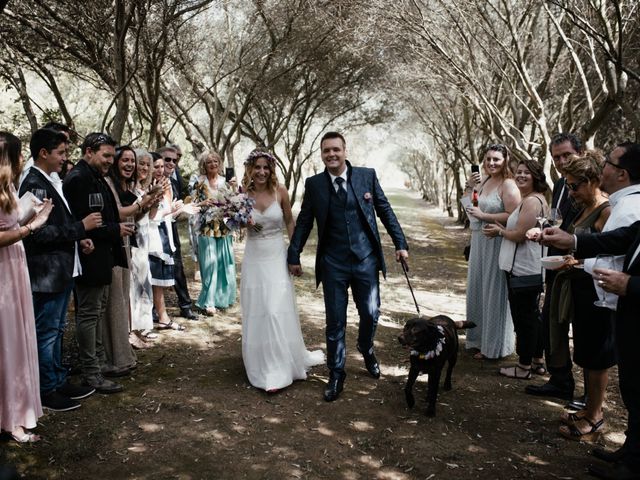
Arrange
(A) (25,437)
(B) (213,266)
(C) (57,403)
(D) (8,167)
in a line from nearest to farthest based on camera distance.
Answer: (D) (8,167), (A) (25,437), (C) (57,403), (B) (213,266)

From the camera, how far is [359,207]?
5137 millimetres

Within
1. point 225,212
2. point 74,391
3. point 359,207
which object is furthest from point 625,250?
point 74,391

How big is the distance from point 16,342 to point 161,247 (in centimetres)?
318

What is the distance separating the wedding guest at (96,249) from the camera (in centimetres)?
487

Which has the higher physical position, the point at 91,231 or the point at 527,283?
the point at 91,231

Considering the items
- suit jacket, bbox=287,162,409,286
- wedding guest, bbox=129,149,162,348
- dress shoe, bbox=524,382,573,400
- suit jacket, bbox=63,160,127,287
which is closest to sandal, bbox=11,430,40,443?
suit jacket, bbox=63,160,127,287

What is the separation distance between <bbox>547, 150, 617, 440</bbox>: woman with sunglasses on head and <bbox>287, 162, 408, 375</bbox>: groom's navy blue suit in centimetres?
168

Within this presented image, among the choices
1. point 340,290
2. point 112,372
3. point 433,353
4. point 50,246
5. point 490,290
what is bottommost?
point 112,372

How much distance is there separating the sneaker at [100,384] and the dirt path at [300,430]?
98 millimetres

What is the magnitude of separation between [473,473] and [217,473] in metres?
1.97

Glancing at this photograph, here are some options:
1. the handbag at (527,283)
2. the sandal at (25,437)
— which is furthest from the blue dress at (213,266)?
the handbag at (527,283)

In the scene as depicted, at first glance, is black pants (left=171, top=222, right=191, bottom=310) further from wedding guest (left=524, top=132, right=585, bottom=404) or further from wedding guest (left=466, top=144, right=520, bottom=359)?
wedding guest (left=524, top=132, right=585, bottom=404)

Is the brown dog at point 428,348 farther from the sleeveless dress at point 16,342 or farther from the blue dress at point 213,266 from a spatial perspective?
the blue dress at point 213,266

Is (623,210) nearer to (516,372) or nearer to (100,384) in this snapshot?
(516,372)
